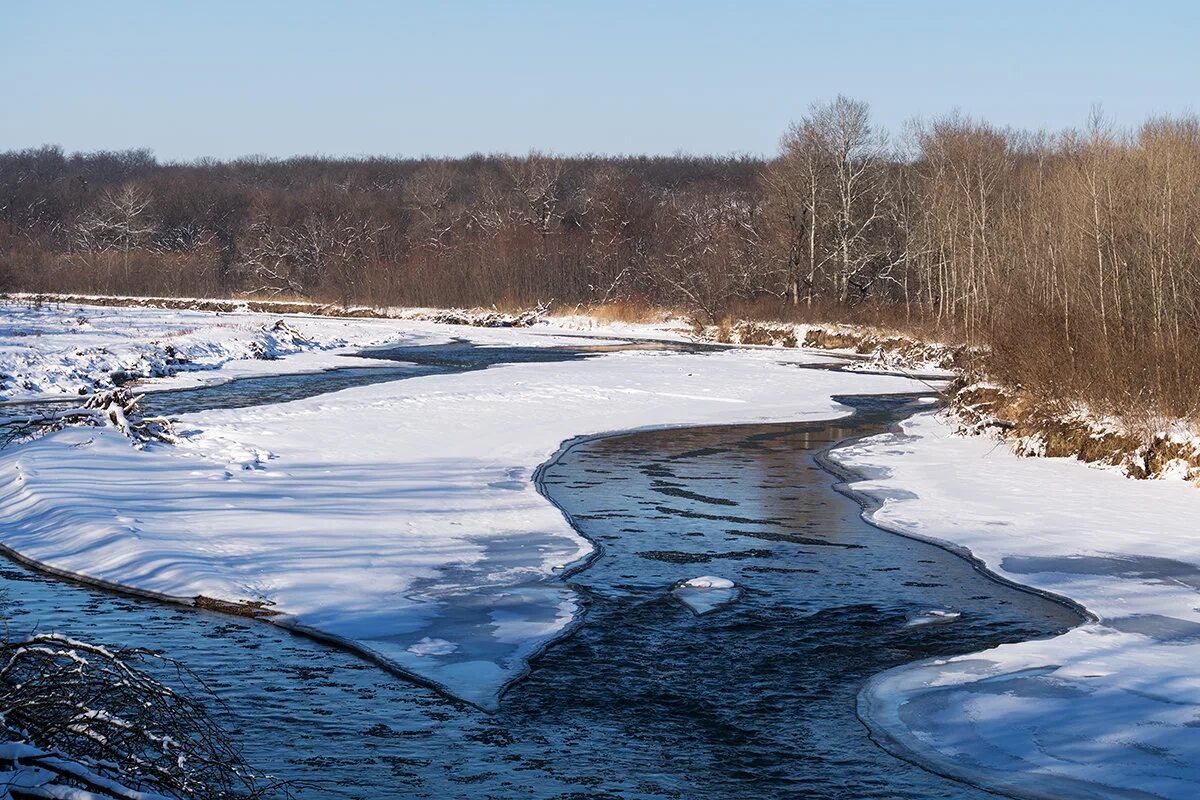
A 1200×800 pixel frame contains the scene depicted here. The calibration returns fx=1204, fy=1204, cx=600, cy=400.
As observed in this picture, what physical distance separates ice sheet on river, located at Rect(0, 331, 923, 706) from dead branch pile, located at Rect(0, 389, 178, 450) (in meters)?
0.33

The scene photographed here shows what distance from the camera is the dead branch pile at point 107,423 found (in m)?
17.8

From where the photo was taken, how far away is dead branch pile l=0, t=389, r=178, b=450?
17766 mm

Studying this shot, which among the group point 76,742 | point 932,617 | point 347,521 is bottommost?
point 932,617

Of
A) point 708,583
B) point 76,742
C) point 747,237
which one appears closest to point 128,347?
point 708,583

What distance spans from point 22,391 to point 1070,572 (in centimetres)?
2376

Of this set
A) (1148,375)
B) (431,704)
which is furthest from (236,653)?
(1148,375)

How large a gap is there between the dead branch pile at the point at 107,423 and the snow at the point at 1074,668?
34.8 ft

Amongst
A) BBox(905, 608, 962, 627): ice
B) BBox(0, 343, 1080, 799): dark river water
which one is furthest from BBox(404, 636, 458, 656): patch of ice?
BBox(905, 608, 962, 627): ice

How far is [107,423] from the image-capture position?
18.6 m

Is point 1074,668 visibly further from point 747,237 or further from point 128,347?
point 747,237

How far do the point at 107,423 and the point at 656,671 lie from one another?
41.5 feet

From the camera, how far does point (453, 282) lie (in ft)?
271

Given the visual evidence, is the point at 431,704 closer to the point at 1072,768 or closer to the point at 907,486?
the point at 1072,768

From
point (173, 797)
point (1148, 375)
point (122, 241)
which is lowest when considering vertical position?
point (173, 797)
